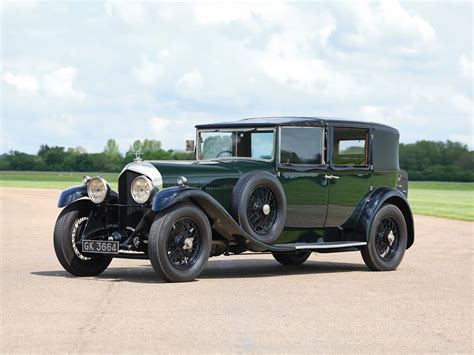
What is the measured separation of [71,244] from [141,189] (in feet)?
4.10

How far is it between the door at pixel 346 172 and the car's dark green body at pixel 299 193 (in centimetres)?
1

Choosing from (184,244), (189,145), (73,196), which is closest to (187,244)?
(184,244)

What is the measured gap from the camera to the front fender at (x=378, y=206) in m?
13.6

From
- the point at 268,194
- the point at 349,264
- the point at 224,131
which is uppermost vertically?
the point at 224,131

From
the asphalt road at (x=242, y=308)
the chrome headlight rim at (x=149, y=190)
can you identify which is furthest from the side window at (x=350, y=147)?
the chrome headlight rim at (x=149, y=190)

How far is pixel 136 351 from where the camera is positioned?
701 centimetres

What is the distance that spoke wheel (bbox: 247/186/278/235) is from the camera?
40.4 ft

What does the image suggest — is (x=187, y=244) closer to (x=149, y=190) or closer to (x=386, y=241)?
(x=149, y=190)

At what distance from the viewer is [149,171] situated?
11.8 meters

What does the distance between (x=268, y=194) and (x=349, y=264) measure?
3.05 meters

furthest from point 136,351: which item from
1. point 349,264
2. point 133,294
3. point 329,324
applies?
point 349,264

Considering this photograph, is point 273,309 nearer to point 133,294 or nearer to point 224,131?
point 133,294

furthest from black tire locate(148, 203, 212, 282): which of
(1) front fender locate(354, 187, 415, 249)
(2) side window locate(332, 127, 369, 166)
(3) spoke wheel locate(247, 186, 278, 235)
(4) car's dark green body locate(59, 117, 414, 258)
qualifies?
(1) front fender locate(354, 187, 415, 249)

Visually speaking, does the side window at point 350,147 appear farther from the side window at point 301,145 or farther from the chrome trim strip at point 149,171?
the chrome trim strip at point 149,171
